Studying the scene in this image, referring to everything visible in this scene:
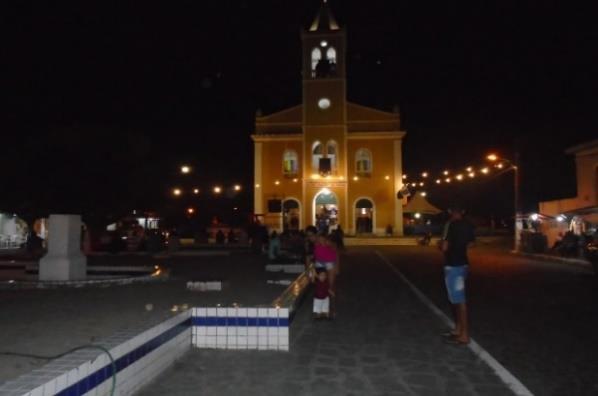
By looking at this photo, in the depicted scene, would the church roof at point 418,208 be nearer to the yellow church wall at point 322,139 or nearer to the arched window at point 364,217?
the arched window at point 364,217

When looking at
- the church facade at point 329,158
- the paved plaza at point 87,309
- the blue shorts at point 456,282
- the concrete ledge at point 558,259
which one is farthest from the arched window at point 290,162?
the blue shorts at point 456,282

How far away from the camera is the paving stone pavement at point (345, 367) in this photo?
5.37 m

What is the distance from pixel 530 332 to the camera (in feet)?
27.3

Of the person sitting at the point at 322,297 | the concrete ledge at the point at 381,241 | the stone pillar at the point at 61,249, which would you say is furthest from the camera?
the concrete ledge at the point at 381,241

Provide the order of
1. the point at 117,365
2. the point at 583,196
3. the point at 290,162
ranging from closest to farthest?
the point at 117,365 → the point at 583,196 → the point at 290,162

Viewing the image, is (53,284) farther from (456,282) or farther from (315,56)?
(315,56)

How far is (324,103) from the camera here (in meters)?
46.2

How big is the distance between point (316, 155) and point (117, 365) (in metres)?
42.0

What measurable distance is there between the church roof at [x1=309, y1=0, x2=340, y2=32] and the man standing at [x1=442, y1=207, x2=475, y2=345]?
40.8 metres

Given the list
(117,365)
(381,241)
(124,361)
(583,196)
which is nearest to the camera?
(117,365)

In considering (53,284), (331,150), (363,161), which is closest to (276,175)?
(331,150)

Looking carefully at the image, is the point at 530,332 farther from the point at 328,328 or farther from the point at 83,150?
the point at 83,150

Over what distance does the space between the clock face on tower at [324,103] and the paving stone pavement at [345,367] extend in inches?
1504

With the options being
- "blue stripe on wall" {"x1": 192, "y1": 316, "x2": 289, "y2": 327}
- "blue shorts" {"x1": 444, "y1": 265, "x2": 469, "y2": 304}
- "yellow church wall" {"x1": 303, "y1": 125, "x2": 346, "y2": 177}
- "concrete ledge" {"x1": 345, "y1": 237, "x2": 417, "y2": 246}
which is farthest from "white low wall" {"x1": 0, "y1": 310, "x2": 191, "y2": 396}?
"yellow church wall" {"x1": 303, "y1": 125, "x2": 346, "y2": 177}
